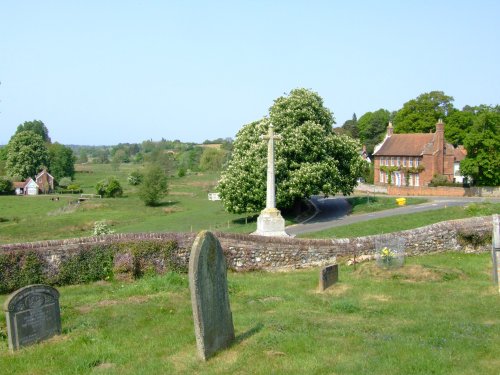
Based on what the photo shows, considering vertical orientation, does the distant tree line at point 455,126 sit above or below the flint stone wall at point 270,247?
above

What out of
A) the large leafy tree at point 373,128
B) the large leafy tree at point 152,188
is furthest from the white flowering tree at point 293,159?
the large leafy tree at point 373,128

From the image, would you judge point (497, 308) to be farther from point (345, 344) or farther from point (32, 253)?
point (32, 253)

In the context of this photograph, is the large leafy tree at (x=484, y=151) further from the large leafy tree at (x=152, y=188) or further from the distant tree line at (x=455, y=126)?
the large leafy tree at (x=152, y=188)

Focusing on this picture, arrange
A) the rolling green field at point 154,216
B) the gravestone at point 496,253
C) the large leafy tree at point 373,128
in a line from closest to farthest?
the gravestone at point 496,253, the rolling green field at point 154,216, the large leafy tree at point 373,128

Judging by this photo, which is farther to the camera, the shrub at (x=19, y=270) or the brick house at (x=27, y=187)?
the brick house at (x=27, y=187)

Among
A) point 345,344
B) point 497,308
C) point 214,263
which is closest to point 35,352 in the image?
point 214,263

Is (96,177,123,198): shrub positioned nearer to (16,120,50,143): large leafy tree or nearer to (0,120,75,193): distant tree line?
(0,120,75,193): distant tree line

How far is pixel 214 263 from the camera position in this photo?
9227 millimetres

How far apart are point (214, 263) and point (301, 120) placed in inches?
1264

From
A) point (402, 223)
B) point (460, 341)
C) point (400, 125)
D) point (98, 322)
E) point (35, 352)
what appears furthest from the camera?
point (400, 125)

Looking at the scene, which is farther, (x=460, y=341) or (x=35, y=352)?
(x=35, y=352)

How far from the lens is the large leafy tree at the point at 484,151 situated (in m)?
54.4

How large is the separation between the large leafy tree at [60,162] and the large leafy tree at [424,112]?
6141cm

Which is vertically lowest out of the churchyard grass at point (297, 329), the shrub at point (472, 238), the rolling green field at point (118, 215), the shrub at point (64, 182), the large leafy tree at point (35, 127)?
the rolling green field at point (118, 215)
